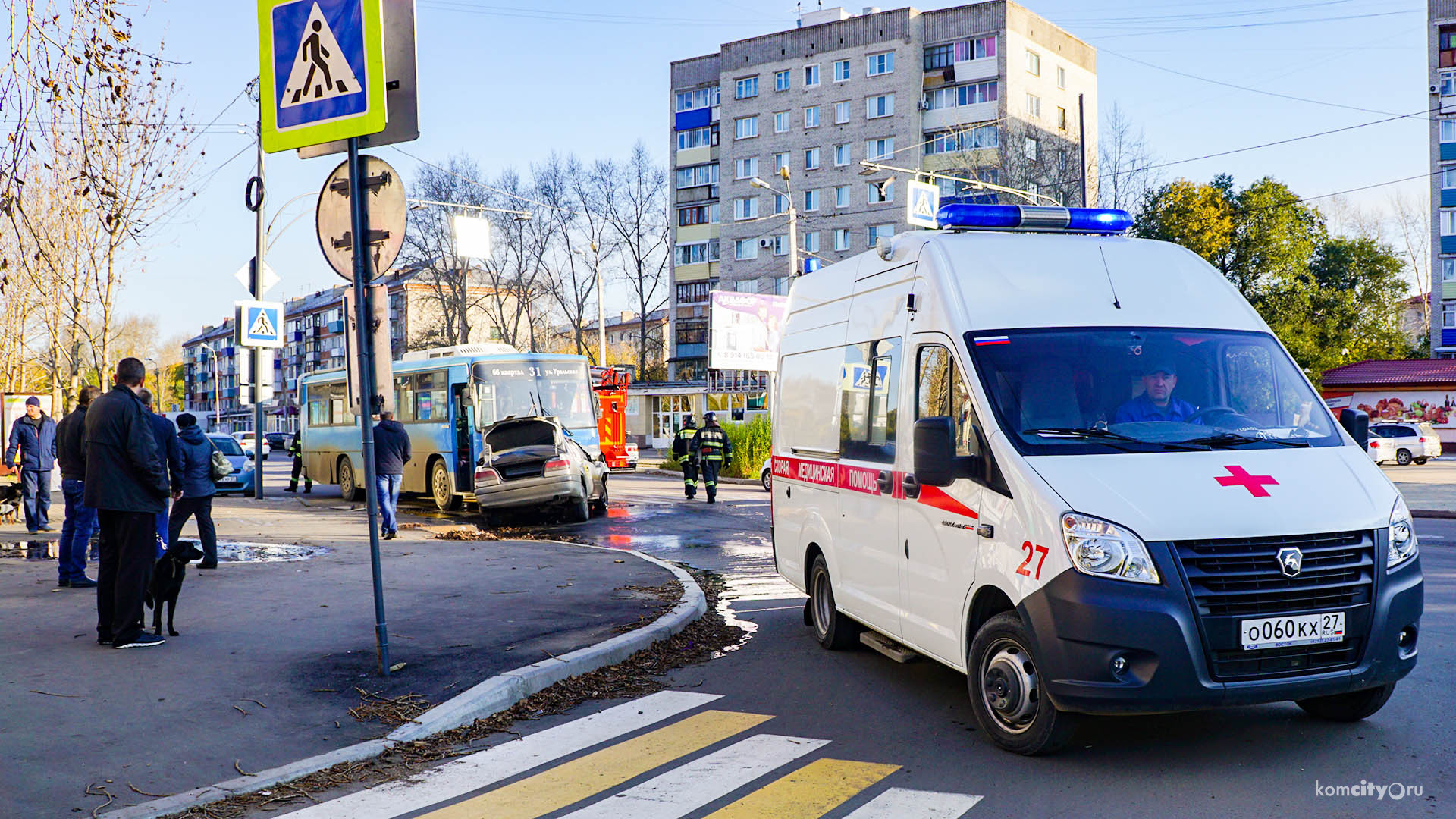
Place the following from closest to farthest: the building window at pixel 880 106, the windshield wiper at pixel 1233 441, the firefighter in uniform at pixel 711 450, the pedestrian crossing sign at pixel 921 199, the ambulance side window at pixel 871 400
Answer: the windshield wiper at pixel 1233 441 < the ambulance side window at pixel 871 400 < the firefighter in uniform at pixel 711 450 < the pedestrian crossing sign at pixel 921 199 < the building window at pixel 880 106

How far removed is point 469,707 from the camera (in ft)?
19.9

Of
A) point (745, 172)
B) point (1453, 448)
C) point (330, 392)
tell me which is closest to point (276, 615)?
point (330, 392)

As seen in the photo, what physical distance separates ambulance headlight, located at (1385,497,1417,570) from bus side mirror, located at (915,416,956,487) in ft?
6.26

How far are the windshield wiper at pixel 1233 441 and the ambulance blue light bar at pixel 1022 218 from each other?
191cm

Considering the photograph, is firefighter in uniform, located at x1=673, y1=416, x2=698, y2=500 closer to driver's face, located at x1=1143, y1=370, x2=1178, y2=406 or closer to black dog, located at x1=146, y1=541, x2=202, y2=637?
black dog, located at x1=146, y1=541, x2=202, y2=637

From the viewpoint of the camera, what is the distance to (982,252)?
6.15 meters

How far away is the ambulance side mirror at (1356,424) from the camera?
579 cm

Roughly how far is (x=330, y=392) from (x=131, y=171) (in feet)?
44.2

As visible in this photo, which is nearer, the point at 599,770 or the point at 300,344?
the point at 599,770

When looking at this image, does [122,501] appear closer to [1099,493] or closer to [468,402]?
[1099,493]

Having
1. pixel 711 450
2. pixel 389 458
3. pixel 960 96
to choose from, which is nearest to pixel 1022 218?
pixel 389 458

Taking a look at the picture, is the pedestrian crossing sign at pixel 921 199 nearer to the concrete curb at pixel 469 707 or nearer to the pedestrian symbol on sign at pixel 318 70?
the concrete curb at pixel 469 707

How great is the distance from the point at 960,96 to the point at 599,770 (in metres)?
55.7

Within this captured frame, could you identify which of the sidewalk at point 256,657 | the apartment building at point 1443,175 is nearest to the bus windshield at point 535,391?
the sidewalk at point 256,657
